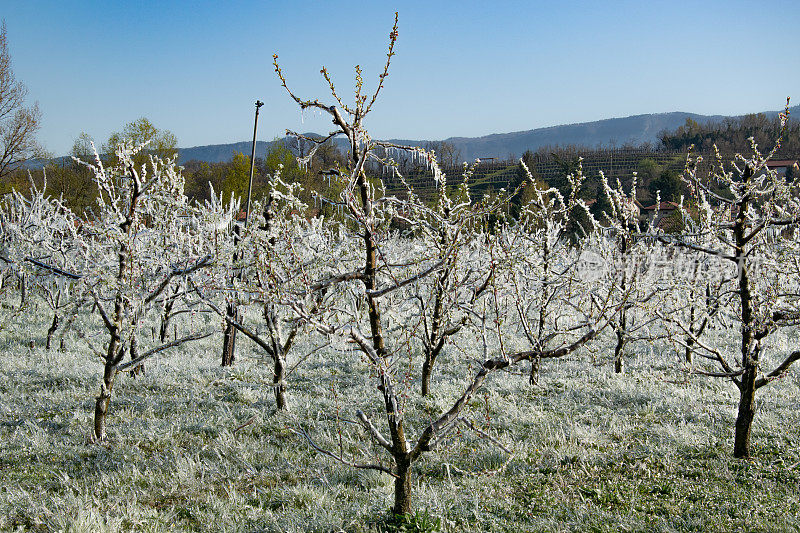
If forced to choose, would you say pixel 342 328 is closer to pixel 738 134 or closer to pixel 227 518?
pixel 227 518

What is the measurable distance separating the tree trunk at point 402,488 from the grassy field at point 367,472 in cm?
22

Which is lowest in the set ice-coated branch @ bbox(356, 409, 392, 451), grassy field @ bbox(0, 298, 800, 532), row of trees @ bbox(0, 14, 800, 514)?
grassy field @ bbox(0, 298, 800, 532)

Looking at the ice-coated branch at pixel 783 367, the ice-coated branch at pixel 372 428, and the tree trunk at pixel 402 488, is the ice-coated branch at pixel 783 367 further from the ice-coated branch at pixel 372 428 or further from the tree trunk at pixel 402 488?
the ice-coated branch at pixel 372 428

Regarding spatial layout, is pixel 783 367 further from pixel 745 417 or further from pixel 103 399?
pixel 103 399

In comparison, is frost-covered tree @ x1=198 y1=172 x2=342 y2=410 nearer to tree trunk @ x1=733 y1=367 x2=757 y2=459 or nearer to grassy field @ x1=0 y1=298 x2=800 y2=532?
grassy field @ x1=0 y1=298 x2=800 y2=532

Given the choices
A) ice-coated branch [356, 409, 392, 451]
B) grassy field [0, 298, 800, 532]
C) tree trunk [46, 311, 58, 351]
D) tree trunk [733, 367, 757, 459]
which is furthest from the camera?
tree trunk [46, 311, 58, 351]

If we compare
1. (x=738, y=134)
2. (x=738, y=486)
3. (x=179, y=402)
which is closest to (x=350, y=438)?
(x=179, y=402)

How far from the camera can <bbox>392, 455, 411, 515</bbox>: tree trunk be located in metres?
4.21

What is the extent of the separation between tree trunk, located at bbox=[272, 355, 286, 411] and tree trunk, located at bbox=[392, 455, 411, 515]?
3.36 meters

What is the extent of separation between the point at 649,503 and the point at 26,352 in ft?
44.3

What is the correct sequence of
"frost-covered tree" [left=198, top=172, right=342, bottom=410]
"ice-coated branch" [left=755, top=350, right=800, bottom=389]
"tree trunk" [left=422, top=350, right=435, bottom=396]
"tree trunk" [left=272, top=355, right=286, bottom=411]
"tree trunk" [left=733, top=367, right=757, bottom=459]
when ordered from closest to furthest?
"frost-covered tree" [left=198, top=172, right=342, bottom=410] < "ice-coated branch" [left=755, top=350, right=800, bottom=389] < "tree trunk" [left=733, top=367, right=757, bottom=459] < "tree trunk" [left=272, top=355, right=286, bottom=411] < "tree trunk" [left=422, top=350, right=435, bottom=396]

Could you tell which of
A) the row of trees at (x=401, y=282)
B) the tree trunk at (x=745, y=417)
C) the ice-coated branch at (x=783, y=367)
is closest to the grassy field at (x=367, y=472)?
the tree trunk at (x=745, y=417)

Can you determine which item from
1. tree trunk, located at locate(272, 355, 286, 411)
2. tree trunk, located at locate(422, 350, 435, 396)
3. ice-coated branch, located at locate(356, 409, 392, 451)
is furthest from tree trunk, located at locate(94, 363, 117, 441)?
tree trunk, located at locate(422, 350, 435, 396)

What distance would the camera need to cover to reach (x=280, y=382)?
7.34 metres
